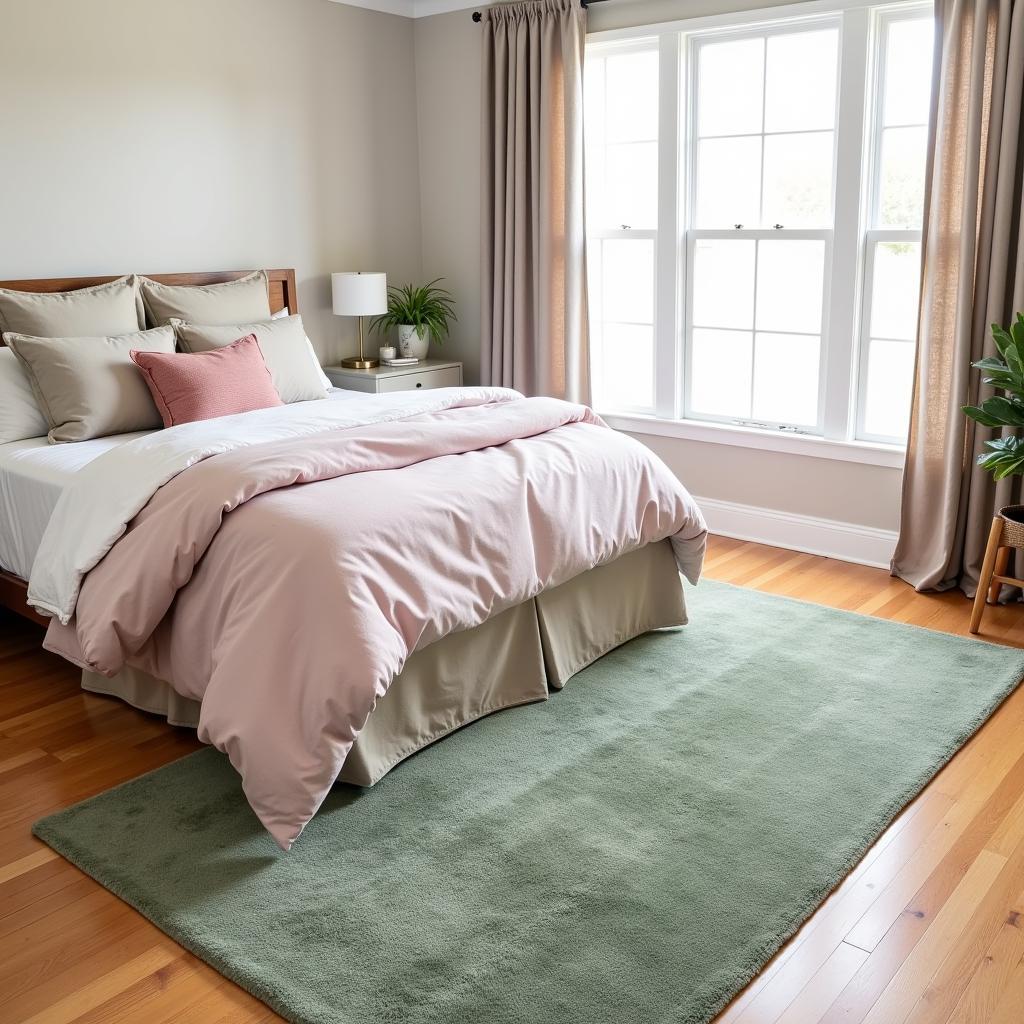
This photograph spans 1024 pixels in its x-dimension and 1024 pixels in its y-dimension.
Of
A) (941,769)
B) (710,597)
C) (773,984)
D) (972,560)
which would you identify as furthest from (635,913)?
(972,560)

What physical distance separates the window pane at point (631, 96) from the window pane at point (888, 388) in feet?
4.79

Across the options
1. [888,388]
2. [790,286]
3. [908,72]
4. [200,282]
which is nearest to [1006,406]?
[888,388]

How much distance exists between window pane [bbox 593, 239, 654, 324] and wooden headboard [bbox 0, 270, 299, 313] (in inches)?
58.4

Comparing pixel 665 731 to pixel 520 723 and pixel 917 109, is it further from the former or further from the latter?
pixel 917 109

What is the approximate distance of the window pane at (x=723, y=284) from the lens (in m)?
4.64

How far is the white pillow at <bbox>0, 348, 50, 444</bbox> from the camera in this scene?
12.0ft

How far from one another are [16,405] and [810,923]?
304 cm

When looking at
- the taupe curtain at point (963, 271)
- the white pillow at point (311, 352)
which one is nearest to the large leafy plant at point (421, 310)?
the white pillow at point (311, 352)

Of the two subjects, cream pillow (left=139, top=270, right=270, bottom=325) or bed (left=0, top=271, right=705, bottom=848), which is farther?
cream pillow (left=139, top=270, right=270, bottom=325)

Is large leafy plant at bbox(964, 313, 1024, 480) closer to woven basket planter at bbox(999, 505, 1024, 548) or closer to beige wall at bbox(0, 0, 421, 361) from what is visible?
woven basket planter at bbox(999, 505, 1024, 548)

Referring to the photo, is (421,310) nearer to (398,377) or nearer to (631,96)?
(398,377)

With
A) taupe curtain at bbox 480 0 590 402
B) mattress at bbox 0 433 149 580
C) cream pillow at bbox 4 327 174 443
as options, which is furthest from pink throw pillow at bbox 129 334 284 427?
taupe curtain at bbox 480 0 590 402

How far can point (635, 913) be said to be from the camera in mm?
2219

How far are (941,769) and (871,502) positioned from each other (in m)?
1.79
